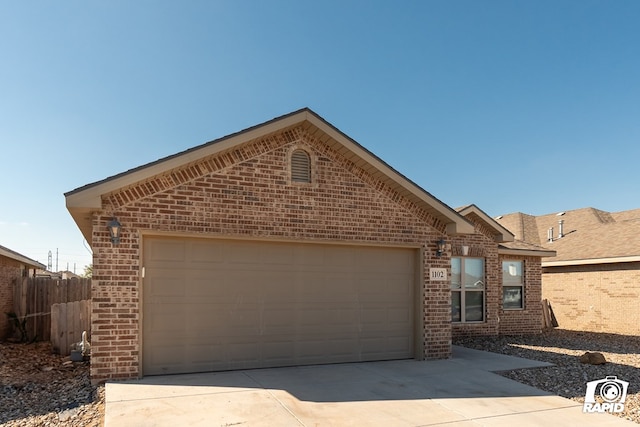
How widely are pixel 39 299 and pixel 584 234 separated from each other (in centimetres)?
2202

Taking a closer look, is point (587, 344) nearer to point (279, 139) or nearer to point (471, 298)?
point (471, 298)

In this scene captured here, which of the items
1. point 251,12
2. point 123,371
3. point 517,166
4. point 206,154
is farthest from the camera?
point 517,166

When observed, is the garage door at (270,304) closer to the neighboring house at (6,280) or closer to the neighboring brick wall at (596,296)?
the neighboring house at (6,280)

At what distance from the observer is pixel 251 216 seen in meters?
8.62

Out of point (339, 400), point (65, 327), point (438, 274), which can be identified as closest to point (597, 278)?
point (438, 274)

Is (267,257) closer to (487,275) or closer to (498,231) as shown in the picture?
(487,275)

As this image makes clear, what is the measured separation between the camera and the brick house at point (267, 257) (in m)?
7.67

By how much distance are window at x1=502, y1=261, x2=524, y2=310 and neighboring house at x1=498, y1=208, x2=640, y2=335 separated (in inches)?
163

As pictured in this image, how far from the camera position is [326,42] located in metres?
13.9

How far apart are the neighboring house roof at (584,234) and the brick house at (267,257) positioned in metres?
10.7

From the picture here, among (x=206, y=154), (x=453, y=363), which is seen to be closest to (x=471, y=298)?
(x=453, y=363)

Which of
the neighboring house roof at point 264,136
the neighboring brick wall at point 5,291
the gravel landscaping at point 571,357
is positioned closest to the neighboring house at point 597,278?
the gravel landscaping at point 571,357

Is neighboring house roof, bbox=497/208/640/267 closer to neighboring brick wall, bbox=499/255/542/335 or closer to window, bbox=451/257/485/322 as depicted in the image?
neighboring brick wall, bbox=499/255/542/335

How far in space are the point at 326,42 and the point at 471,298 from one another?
9.07 meters
